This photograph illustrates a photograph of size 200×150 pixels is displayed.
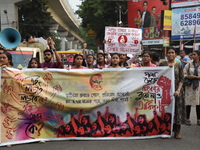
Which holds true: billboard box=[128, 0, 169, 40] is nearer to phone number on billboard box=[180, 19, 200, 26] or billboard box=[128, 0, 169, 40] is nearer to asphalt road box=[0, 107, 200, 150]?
phone number on billboard box=[180, 19, 200, 26]

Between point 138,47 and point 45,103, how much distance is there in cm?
269

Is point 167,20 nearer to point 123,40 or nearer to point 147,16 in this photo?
point 147,16

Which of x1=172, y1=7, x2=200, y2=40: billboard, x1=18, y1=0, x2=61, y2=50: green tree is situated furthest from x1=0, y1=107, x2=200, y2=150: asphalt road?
x1=18, y1=0, x2=61, y2=50: green tree

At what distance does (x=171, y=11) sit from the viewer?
891 inches

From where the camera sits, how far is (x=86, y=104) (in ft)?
13.6

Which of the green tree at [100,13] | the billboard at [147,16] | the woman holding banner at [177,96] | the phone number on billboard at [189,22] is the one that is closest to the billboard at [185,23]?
the phone number on billboard at [189,22]

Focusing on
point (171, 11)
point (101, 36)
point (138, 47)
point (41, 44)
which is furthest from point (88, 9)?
point (138, 47)

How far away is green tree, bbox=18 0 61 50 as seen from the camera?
2272 centimetres

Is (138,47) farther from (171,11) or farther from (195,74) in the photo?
(171,11)

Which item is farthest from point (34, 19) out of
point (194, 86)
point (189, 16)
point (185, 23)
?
point (194, 86)

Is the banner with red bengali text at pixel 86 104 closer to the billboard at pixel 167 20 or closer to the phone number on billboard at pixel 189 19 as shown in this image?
the phone number on billboard at pixel 189 19

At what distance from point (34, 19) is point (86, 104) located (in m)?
20.4

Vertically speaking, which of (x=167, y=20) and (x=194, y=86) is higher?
(x=167, y=20)

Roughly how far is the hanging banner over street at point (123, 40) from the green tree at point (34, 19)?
18172 millimetres
